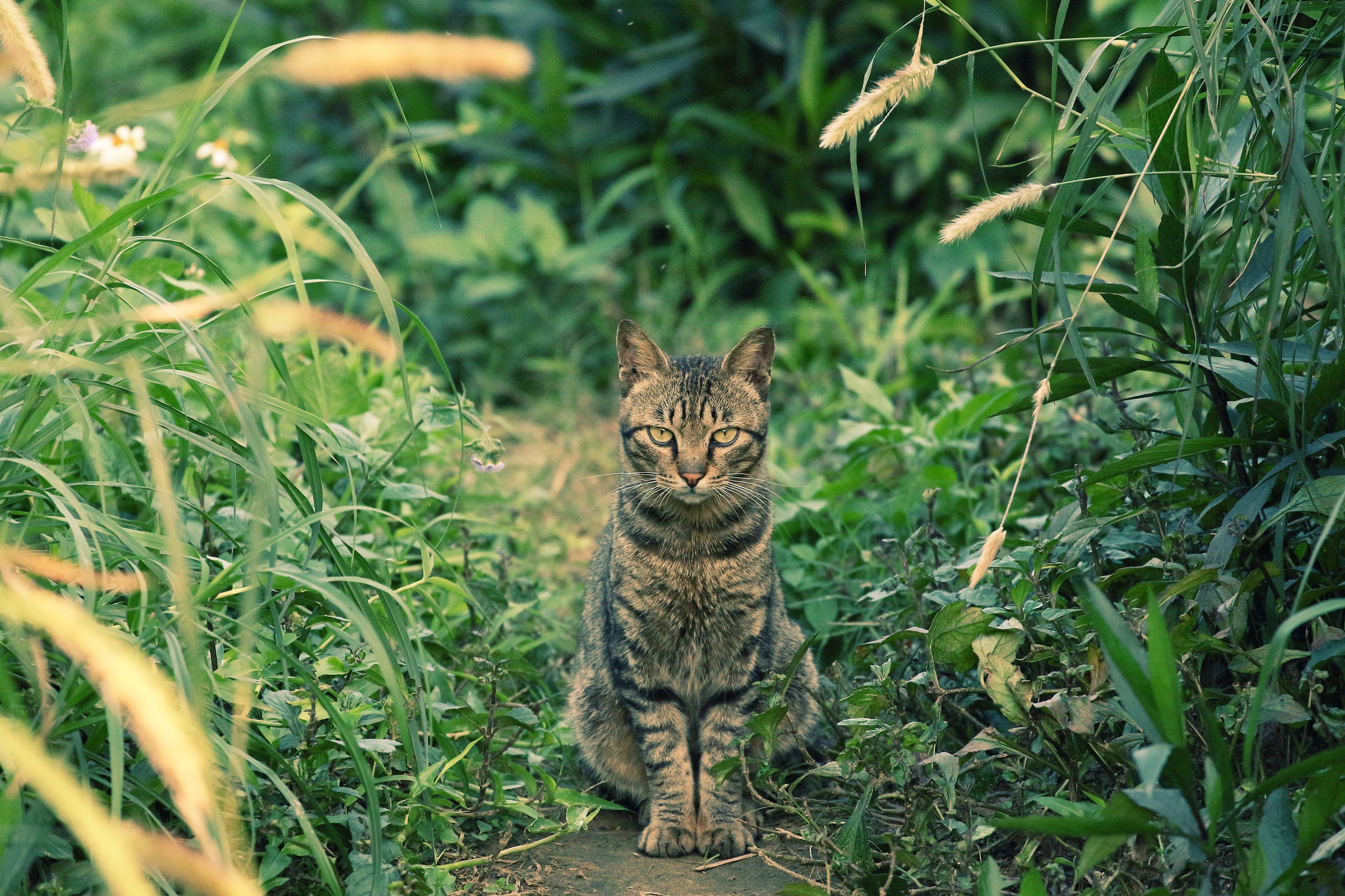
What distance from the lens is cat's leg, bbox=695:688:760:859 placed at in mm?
2479

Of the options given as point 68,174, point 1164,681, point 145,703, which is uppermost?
point 68,174

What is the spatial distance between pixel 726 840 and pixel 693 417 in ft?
3.34

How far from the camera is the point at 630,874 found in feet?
7.75

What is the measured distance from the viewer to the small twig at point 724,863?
239cm

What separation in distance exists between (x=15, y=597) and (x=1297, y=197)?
1900 millimetres

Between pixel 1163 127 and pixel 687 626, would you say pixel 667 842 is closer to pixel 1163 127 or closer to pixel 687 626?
pixel 687 626

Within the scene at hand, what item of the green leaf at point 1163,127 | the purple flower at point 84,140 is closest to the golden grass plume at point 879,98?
the green leaf at point 1163,127

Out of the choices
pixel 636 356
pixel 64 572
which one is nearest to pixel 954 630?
pixel 636 356

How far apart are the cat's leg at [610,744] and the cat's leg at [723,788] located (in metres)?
0.17

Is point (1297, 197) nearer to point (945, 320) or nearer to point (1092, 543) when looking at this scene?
point (1092, 543)

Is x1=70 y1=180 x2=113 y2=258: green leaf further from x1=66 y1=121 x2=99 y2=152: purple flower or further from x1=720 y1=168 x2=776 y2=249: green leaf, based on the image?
x1=720 y1=168 x2=776 y2=249: green leaf

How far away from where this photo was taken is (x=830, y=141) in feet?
6.63

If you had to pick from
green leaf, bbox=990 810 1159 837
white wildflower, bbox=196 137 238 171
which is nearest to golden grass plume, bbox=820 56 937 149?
green leaf, bbox=990 810 1159 837

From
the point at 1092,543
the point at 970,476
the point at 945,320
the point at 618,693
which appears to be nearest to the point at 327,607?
the point at 618,693
